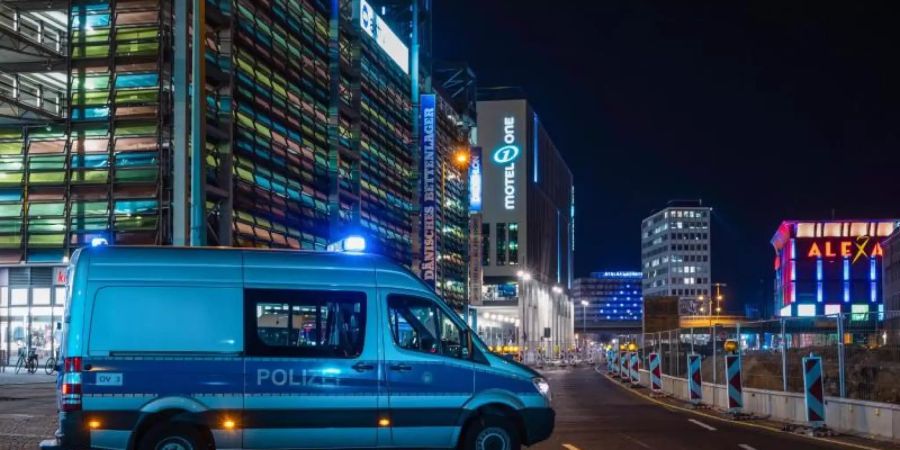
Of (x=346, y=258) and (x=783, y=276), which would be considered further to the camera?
(x=783, y=276)

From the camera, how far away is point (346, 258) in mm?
11289

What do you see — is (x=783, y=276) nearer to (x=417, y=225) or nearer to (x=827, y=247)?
(x=827, y=247)

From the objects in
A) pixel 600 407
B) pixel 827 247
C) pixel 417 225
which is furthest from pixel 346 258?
pixel 827 247

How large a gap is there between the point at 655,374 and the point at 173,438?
75.0 feet

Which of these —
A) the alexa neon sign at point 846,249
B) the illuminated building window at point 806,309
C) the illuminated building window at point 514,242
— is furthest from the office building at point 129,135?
the alexa neon sign at point 846,249

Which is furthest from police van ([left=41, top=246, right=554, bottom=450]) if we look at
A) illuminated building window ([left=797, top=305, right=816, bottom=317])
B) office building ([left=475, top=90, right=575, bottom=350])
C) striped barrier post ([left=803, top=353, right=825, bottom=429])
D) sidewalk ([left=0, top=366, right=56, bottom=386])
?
illuminated building window ([left=797, top=305, right=816, bottom=317])

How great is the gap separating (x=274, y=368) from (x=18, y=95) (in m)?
33.8

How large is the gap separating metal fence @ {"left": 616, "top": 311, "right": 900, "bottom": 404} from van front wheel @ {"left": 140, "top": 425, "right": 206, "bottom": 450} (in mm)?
10710

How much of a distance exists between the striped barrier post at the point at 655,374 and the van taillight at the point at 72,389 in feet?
75.6

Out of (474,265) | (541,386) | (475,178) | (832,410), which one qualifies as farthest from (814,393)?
(474,265)

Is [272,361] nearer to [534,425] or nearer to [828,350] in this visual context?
[534,425]

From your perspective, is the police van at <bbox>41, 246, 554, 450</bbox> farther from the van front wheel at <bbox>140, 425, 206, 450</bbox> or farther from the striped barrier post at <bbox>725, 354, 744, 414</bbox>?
the striped barrier post at <bbox>725, 354, 744, 414</bbox>

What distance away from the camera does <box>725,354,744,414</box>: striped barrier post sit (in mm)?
20875

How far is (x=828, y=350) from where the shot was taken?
18.3 meters
